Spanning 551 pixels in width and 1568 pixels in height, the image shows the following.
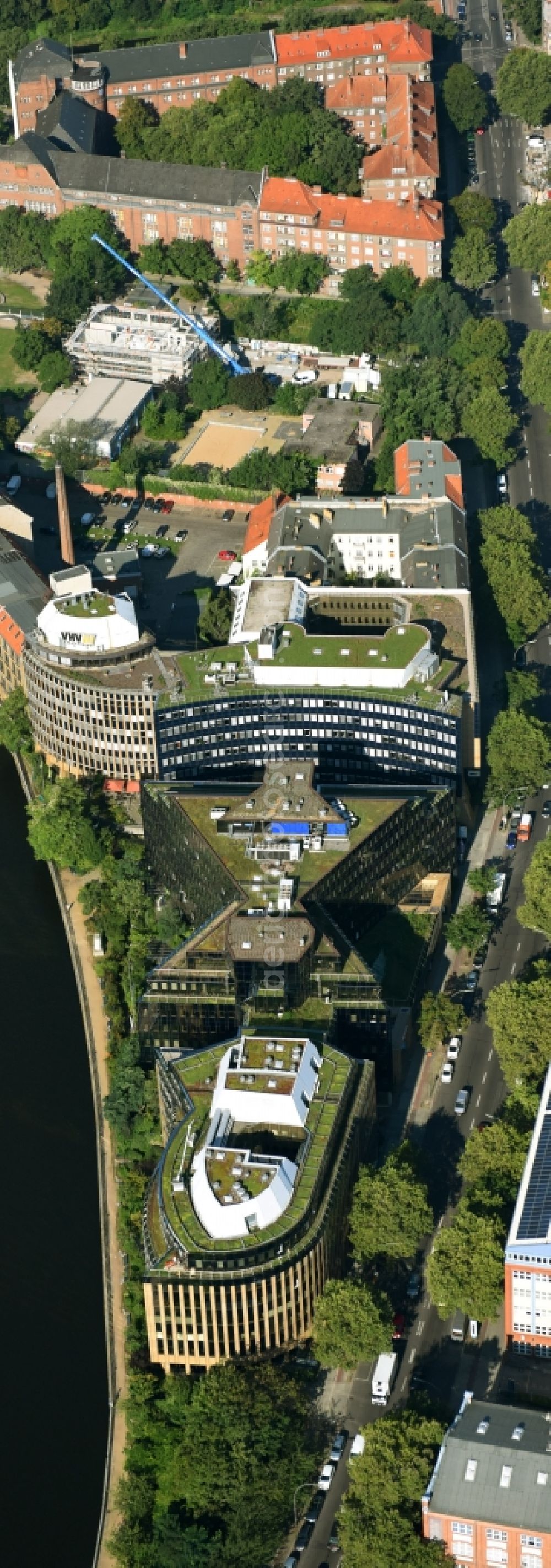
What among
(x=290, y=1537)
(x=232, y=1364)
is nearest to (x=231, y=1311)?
(x=232, y=1364)

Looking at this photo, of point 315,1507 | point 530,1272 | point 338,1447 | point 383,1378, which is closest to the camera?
point 315,1507

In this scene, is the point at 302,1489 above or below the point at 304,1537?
above

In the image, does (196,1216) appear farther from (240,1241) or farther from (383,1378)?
(383,1378)

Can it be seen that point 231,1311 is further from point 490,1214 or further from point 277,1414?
point 490,1214

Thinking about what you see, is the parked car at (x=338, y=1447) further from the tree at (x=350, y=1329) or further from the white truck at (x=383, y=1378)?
the tree at (x=350, y=1329)

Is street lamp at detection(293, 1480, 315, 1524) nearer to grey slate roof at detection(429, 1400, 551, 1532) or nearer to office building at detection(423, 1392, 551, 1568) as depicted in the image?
office building at detection(423, 1392, 551, 1568)

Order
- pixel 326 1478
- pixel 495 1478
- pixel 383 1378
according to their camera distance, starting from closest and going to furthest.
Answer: pixel 495 1478 → pixel 326 1478 → pixel 383 1378

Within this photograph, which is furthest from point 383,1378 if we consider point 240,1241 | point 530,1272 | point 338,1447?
point 240,1241
